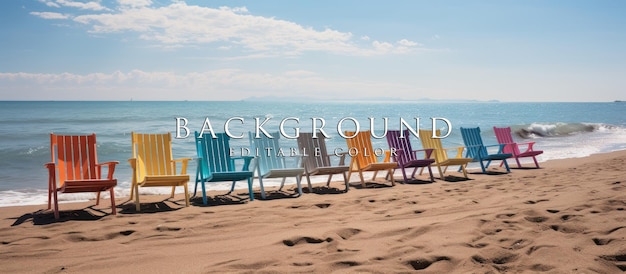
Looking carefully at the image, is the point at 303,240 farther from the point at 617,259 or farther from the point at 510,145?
the point at 510,145

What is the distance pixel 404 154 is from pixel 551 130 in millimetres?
19681

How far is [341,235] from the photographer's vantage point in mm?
4246

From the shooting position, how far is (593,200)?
16.0ft

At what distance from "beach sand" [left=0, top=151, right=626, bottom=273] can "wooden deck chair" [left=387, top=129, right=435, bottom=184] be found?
200 cm

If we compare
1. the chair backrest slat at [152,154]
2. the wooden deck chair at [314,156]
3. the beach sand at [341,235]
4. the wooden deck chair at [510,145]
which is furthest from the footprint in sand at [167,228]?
the wooden deck chair at [510,145]

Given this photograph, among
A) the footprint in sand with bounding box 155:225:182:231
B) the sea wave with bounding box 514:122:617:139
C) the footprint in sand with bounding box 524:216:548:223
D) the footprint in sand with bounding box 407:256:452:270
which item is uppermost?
the footprint in sand with bounding box 524:216:548:223

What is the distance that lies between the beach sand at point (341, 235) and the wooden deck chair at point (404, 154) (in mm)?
2001

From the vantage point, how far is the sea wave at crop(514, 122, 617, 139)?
24719mm

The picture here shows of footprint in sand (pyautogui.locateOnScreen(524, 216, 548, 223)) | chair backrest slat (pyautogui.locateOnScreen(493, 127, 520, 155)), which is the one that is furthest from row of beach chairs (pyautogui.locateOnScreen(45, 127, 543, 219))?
footprint in sand (pyautogui.locateOnScreen(524, 216, 548, 223))

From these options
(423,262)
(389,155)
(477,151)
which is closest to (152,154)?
(389,155)

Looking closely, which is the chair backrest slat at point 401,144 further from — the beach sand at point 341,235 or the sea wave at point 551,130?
the sea wave at point 551,130

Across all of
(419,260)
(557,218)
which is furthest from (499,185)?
(419,260)

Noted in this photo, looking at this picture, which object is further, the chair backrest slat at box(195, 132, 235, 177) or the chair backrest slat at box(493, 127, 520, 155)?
the chair backrest slat at box(493, 127, 520, 155)

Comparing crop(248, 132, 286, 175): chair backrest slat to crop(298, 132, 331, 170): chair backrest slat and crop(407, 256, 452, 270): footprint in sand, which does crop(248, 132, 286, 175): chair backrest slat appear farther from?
crop(407, 256, 452, 270): footprint in sand
